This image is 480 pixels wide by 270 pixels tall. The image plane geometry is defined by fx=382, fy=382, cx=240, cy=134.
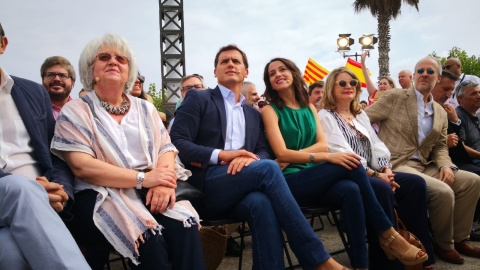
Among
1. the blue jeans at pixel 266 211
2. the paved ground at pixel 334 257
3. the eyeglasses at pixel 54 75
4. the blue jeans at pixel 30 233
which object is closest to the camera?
the blue jeans at pixel 30 233

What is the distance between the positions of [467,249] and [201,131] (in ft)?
9.73

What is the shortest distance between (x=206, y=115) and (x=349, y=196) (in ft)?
4.11

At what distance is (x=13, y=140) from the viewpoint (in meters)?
2.26

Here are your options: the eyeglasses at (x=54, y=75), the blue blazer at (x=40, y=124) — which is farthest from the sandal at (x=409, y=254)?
the eyeglasses at (x=54, y=75)

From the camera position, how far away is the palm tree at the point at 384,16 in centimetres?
1634

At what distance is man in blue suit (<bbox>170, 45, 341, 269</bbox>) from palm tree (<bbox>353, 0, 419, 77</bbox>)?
15029 mm

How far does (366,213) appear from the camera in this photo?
299 cm

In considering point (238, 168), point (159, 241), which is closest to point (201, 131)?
point (238, 168)

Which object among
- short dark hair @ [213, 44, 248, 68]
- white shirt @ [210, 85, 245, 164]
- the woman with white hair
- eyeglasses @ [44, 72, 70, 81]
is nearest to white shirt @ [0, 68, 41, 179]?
the woman with white hair

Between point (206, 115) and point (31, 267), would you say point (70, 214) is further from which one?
point (206, 115)

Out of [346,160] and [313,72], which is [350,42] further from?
[346,160]

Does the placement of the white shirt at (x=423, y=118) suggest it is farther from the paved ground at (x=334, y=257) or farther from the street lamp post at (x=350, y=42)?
the street lamp post at (x=350, y=42)

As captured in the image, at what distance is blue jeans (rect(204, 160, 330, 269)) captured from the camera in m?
2.36

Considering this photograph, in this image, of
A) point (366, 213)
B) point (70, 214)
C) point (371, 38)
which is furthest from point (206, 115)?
point (371, 38)
